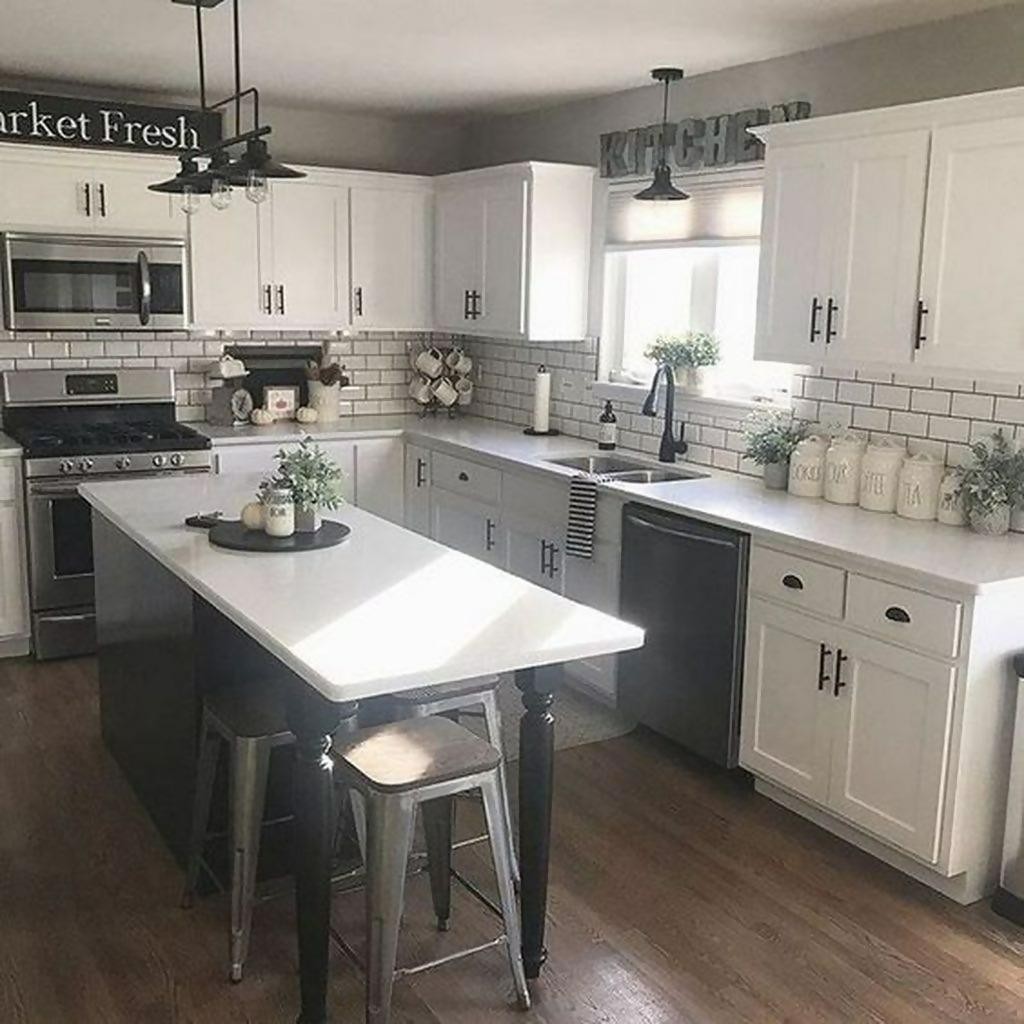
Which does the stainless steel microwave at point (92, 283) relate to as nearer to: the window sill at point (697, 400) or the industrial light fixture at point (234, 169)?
the industrial light fixture at point (234, 169)

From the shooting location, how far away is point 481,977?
274 cm

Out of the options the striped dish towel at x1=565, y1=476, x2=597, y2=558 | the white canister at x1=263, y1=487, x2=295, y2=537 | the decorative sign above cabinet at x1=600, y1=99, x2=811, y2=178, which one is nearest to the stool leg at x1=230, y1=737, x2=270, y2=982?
the white canister at x1=263, y1=487, x2=295, y2=537

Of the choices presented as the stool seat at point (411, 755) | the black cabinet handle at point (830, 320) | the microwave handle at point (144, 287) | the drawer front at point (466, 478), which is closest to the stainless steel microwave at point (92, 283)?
the microwave handle at point (144, 287)

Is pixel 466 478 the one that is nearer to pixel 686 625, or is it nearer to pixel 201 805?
pixel 686 625

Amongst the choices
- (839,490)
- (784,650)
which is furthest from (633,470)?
(784,650)

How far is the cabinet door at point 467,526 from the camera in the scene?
504 cm

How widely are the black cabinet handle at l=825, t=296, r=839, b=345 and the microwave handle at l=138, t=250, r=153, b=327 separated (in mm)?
3062

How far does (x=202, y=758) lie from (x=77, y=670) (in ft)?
7.37

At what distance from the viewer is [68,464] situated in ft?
16.0

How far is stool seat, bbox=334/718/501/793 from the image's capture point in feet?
7.70

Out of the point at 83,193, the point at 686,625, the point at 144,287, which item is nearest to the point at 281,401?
the point at 144,287

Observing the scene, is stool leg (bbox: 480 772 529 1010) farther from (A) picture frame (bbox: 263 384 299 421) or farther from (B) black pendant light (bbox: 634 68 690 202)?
(A) picture frame (bbox: 263 384 299 421)

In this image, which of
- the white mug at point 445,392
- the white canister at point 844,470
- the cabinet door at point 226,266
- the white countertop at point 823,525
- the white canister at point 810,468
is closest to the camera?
the white countertop at point 823,525

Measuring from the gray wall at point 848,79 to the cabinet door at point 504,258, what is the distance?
0.36m
